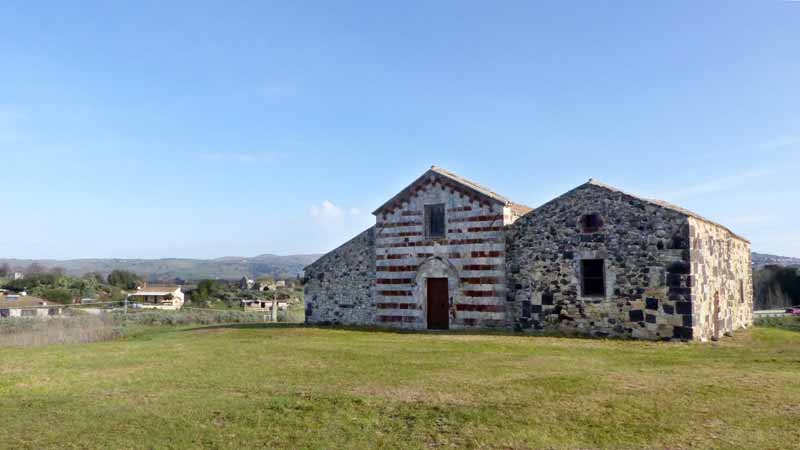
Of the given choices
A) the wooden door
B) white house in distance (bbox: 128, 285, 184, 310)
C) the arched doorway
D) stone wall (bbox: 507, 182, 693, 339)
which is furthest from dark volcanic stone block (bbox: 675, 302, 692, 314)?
white house in distance (bbox: 128, 285, 184, 310)

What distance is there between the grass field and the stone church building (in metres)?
2.34

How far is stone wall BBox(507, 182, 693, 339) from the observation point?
1777cm

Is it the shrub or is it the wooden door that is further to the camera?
the wooden door

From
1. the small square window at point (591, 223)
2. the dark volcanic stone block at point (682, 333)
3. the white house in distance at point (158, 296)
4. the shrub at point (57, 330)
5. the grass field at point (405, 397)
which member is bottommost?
the white house in distance at point (158, 296)

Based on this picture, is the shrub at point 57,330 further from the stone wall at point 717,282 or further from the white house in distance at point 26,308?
the stone wall at point 717,282

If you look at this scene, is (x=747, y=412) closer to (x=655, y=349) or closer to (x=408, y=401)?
(x=408, y=401)

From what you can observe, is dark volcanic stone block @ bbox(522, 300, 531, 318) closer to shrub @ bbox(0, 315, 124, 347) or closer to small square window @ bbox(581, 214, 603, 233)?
small square window @ bbox(581, 214, 603, 233)

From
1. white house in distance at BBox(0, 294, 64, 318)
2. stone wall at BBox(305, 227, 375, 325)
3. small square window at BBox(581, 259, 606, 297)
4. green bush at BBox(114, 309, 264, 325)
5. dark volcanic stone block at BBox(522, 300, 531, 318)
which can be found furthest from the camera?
white house in distance at BBox(0, 294, 64, 318)

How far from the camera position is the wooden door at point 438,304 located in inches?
866

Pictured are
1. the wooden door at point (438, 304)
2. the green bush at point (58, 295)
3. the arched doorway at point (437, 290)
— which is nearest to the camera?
the arched doorway at point (437, 290)

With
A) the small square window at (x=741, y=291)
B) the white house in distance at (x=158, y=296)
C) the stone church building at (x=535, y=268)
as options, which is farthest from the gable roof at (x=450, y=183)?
the white house in distance at (x=158, y=296)

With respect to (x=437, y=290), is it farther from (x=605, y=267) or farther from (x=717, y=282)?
(x=717, y=282)

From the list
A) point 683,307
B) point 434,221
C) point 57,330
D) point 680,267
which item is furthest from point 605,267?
point 57,330

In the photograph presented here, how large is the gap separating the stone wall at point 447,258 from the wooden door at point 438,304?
22cm
